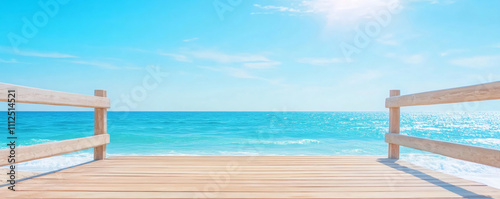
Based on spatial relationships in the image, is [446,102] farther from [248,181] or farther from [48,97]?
[48,97]

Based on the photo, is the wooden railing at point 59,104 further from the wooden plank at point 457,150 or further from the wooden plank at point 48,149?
the wooden plank at point 457,150

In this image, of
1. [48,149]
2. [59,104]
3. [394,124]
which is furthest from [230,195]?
[394,124]

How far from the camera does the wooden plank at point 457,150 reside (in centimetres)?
223

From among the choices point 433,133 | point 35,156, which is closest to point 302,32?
point 433,133

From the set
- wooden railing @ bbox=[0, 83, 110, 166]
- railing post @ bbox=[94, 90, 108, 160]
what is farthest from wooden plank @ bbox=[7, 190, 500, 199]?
railing post @ bbox=[94, 90, 108, 160]

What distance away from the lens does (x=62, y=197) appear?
2023 mm

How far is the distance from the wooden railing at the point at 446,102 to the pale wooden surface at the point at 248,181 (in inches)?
9.3

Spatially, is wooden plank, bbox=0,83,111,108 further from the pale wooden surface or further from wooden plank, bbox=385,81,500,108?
wooden plank, bbox=385,81,500,108

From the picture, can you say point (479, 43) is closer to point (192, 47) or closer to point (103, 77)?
point (192, 47)

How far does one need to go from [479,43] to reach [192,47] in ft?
79.8

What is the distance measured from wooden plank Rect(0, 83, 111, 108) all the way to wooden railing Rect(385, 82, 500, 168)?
348 centimetres

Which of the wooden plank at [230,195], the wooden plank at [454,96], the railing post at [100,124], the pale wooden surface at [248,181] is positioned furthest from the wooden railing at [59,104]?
the wooden plank at [454,96]

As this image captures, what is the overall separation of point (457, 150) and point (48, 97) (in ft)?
11.8

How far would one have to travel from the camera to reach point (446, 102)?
271cm
